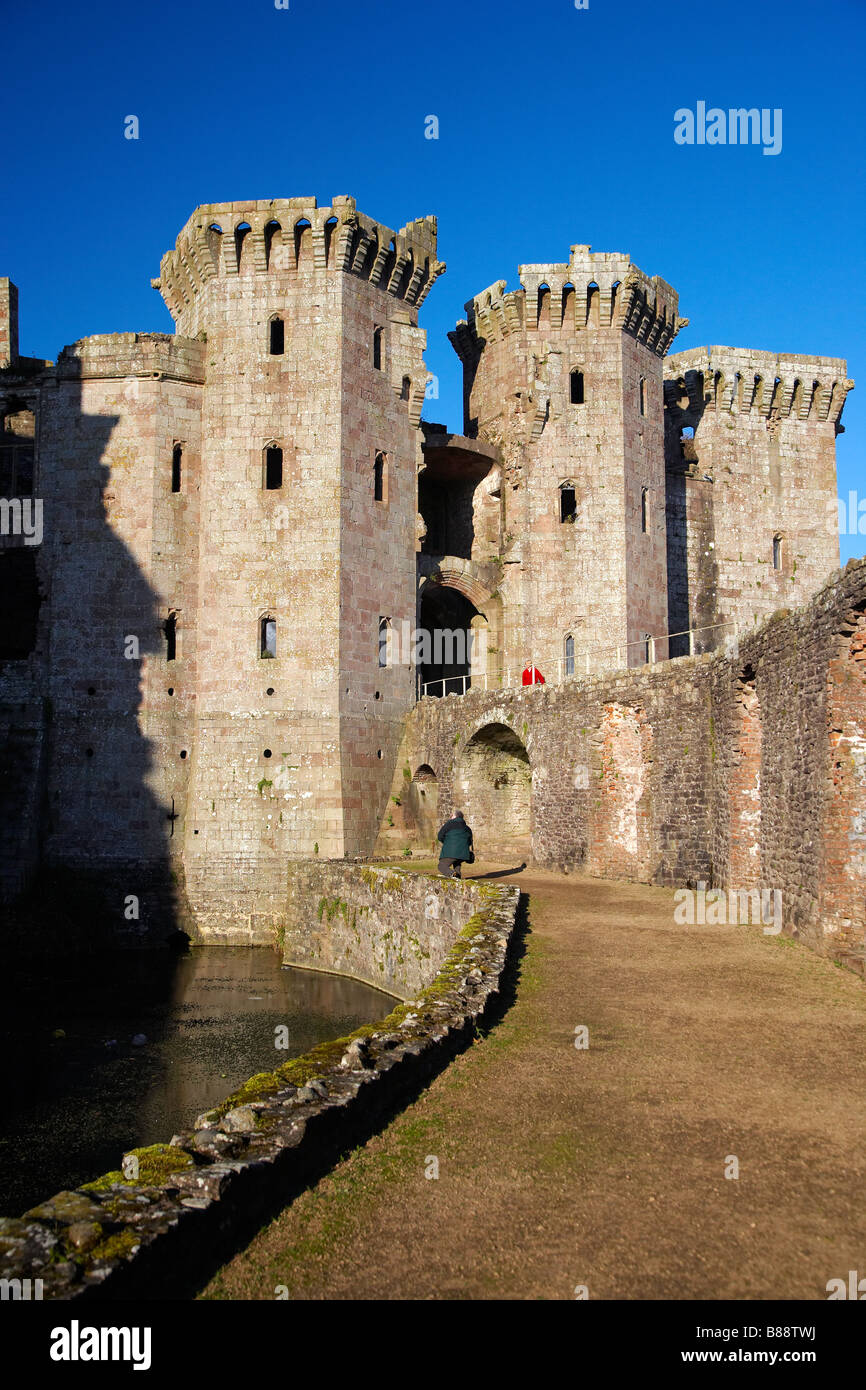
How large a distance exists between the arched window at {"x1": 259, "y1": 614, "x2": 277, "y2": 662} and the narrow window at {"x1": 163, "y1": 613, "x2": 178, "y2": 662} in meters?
2.07

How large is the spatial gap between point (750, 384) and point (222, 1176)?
35.2m

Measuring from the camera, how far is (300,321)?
25.8 meters

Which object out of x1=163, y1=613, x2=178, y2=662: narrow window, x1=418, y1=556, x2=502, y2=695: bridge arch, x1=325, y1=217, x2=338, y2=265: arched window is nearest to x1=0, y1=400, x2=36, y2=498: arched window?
x1=163, y1=613, x2=178, y2=662: narrow window

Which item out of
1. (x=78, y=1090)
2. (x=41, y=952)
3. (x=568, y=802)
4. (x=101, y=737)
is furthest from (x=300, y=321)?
(x=78, y=1090)

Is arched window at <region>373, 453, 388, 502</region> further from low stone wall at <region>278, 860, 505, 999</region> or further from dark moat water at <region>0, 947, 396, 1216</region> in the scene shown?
dark moat water at <region>0, 947, 396, 1216</region>

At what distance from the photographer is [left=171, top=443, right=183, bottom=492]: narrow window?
25672 millimetres

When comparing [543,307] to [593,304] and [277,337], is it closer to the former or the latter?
[593,304]

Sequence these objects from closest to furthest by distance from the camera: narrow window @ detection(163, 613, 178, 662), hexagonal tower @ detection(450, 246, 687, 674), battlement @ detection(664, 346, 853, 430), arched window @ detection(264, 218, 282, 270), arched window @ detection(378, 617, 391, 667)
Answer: narrow window @ detection(163, 613, 178, 662) → arched window @ detection(264, 218, 282, 270) → arched window @ detection(378, 617, 391, 667) → hexagonal tower @ detection(450, 246, 687, 674) → battlement @ detection(664, 346, 853, 430)

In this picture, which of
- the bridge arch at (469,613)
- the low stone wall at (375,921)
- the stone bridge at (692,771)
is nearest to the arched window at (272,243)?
the bridge arch at (469,613)

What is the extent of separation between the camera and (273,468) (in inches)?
1021

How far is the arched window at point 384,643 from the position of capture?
1030 inches

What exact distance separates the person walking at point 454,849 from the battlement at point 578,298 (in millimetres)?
19242

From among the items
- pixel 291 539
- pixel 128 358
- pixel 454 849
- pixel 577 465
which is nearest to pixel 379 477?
pixel 291 539
